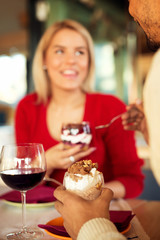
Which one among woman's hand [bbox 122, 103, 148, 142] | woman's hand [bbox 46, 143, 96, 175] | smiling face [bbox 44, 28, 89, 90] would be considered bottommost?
woman's hand [bbox 46, 143, 96, 175]

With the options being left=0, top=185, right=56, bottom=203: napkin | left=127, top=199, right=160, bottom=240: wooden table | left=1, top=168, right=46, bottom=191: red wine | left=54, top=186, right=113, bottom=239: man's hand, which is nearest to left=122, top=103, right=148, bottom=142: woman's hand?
left=127, top=199, right=160, bottom=240: wooden table

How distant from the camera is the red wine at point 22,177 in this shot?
2.98ft

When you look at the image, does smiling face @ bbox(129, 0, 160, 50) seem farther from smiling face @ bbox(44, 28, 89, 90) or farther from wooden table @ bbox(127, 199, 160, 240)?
smiling face @ bbox(44, 28, 89, 90)

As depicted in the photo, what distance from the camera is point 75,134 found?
4.53 feet

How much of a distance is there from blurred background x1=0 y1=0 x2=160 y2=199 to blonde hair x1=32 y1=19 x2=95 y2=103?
2.25 meters

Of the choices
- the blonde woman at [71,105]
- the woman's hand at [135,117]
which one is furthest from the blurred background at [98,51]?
the woman's hand at [135,117]

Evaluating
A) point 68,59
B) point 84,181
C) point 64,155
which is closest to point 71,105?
point 68,59

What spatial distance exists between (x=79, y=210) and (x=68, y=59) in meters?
1.27

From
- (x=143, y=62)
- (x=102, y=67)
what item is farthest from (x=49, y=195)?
(x=143, y=62)

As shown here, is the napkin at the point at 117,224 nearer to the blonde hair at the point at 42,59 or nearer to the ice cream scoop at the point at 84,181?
the ice cream scoop at the point at 84,181

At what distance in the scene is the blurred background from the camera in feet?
15.1

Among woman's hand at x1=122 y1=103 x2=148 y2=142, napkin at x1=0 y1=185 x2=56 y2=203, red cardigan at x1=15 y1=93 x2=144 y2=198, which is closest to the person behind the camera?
napkin at x1=0 y1=185 x2=56 y2=203

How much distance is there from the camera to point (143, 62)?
5188 millimetres

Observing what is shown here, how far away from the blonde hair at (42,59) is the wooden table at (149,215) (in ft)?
3.30
